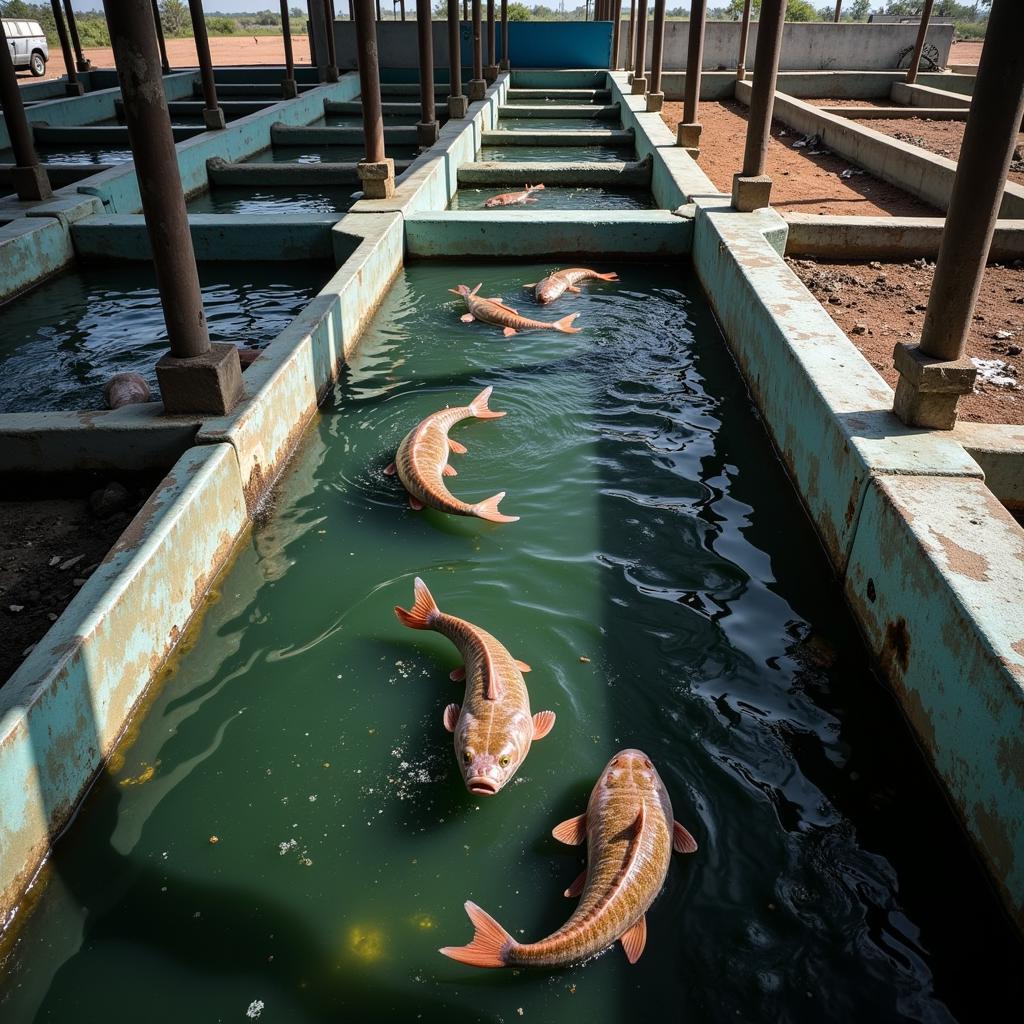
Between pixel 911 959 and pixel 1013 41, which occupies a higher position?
pixel 1013 41

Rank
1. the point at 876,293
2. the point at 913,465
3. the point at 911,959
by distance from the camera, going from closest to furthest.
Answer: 1. the point at 911,959
2. the point at 913,465
3. the point at 876,293

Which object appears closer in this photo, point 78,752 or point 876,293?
point 78,752

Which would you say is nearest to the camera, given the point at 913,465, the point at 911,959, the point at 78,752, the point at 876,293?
the point at 911,959

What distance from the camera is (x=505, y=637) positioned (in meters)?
4.83

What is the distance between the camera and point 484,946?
10.2 feet

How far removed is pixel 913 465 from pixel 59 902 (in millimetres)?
4638

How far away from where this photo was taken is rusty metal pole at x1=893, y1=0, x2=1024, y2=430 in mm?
4445

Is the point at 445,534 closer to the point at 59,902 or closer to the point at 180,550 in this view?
the point at 180,550

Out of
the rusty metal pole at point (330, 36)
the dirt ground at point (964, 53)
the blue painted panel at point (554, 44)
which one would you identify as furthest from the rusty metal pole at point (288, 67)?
the dirt ground at point (964, 53)

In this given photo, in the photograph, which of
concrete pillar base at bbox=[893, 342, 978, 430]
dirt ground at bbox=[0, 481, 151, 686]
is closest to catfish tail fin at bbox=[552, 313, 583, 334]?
concrete pillar base at bbox=[893, 342, 978, 430]

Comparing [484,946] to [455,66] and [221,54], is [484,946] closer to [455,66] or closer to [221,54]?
[455,66]

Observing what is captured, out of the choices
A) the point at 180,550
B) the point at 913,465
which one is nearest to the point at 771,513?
the point at 913,465

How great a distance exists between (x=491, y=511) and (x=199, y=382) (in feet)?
7.06

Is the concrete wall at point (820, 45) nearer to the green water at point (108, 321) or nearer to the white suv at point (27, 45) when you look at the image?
the white suv at point (27, 45)
